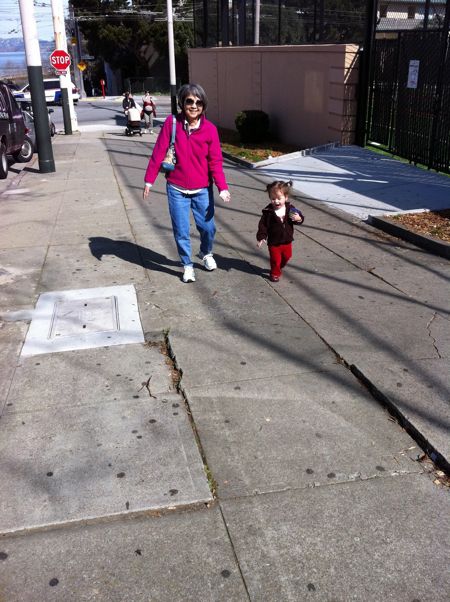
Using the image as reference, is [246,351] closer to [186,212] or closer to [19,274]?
[186,212]

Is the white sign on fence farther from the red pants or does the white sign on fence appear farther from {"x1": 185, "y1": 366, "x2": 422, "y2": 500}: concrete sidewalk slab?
{"x1": 185, "y1": 366, "x2": 422, "y2": 500}: concrete sidewalk slab

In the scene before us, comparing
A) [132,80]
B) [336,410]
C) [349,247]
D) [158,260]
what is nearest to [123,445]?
[336,410]

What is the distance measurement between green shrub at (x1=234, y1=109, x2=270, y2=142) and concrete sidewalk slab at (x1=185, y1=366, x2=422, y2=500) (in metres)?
14.2

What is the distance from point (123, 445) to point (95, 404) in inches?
20.7

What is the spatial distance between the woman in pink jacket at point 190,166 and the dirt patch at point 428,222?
9.72 feet

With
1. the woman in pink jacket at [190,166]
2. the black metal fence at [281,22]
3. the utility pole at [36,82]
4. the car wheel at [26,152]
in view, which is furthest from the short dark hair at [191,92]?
the car wheel at [26,152]

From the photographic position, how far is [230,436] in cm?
358

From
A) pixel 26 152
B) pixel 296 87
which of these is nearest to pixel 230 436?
pixel 26 152

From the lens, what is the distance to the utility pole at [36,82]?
483 inches

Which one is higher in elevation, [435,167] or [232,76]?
[232,76]

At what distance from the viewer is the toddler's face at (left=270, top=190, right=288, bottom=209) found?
5.71 meters

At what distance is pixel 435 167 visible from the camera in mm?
11648

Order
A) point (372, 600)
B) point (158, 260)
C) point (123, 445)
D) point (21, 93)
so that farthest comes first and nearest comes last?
point (21, 93) → point (158, 260) → point (123, 445) → point (372, 600)

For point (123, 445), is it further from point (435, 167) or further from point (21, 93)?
point (21, 93)
